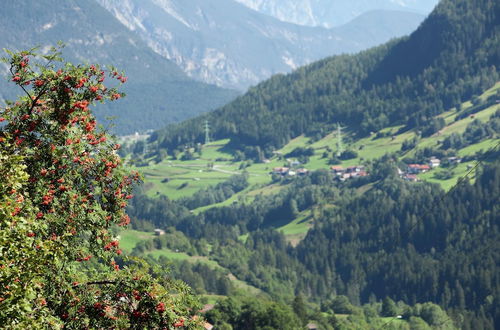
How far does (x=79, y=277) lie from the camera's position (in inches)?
1126

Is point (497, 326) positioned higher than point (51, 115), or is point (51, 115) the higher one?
point (51, 115)

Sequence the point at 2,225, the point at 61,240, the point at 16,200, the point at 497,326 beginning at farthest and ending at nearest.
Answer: the point at 497,326 < the point at 61,240 < the point at 16,200 < the point at 2,225

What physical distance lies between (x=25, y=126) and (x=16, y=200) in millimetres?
4603

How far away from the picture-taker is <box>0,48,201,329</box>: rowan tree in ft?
88.0

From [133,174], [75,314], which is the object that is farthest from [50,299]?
[133,174]

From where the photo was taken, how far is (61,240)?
2684 cm

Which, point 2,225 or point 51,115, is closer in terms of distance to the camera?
point 2,225

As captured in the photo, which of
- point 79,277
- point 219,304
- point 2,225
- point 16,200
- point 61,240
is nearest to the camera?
point 2,225

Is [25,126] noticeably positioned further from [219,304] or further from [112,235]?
[219,304]

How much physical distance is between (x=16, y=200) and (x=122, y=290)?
5.13 meters

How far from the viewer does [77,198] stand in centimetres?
2819

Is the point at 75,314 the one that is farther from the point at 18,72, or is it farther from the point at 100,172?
the point at 18,72

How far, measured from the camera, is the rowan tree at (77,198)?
88.0ft

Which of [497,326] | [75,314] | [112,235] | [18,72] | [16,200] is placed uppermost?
[18,72]
